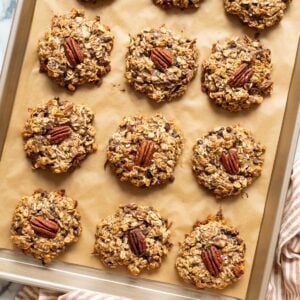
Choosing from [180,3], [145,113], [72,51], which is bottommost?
[145,113]

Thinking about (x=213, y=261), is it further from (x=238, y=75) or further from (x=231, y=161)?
(x=238, y=75)

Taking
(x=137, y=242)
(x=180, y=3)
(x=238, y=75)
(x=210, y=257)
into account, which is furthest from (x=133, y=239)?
(x=180, y=3)

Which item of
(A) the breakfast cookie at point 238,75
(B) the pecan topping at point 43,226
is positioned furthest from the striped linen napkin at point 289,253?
(B) the pecan topping at point 43,226

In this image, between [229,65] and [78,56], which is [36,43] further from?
[229,65]

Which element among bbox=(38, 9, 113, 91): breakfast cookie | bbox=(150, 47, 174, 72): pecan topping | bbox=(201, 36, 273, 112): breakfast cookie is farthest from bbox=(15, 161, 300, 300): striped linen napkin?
bbox=(38, 9, 113, 91): breakfast cookie

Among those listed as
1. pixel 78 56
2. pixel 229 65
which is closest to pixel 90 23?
pixel 78 56

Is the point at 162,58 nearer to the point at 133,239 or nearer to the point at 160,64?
the point at 160,64

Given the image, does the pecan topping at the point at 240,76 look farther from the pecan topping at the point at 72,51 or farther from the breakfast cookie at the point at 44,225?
the breakfast cookie at the point at 44,225

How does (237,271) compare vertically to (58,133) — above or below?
below
